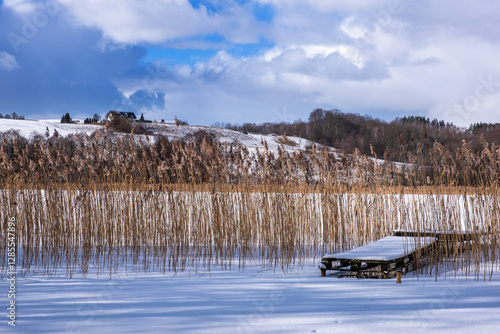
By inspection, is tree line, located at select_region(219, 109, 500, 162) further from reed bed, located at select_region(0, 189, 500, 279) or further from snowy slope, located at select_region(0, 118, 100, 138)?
reed bed, located at select_region(0, 189, 500, 279)

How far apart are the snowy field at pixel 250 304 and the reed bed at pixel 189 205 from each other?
0.58m

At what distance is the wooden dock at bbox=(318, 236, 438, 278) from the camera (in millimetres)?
4468

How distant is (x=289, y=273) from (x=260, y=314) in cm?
155

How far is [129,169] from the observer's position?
5.62 metres

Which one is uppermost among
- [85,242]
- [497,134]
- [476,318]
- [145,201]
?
[497,134]

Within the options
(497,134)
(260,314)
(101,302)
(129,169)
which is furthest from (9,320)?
(497,134)

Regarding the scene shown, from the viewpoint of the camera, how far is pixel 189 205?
17.9ft

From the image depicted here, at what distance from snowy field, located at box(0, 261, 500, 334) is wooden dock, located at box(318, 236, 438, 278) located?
0.13 metres

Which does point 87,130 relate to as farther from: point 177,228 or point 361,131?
point 177,228

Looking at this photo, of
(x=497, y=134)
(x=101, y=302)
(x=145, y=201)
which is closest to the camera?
(x=101, y=302)

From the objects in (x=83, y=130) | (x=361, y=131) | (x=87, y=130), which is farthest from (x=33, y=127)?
(x=361, y=131)

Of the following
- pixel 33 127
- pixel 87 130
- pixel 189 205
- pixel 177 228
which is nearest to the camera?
pixel 177 228

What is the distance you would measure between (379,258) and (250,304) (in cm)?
146

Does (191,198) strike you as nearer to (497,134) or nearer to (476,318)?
(476,318)
